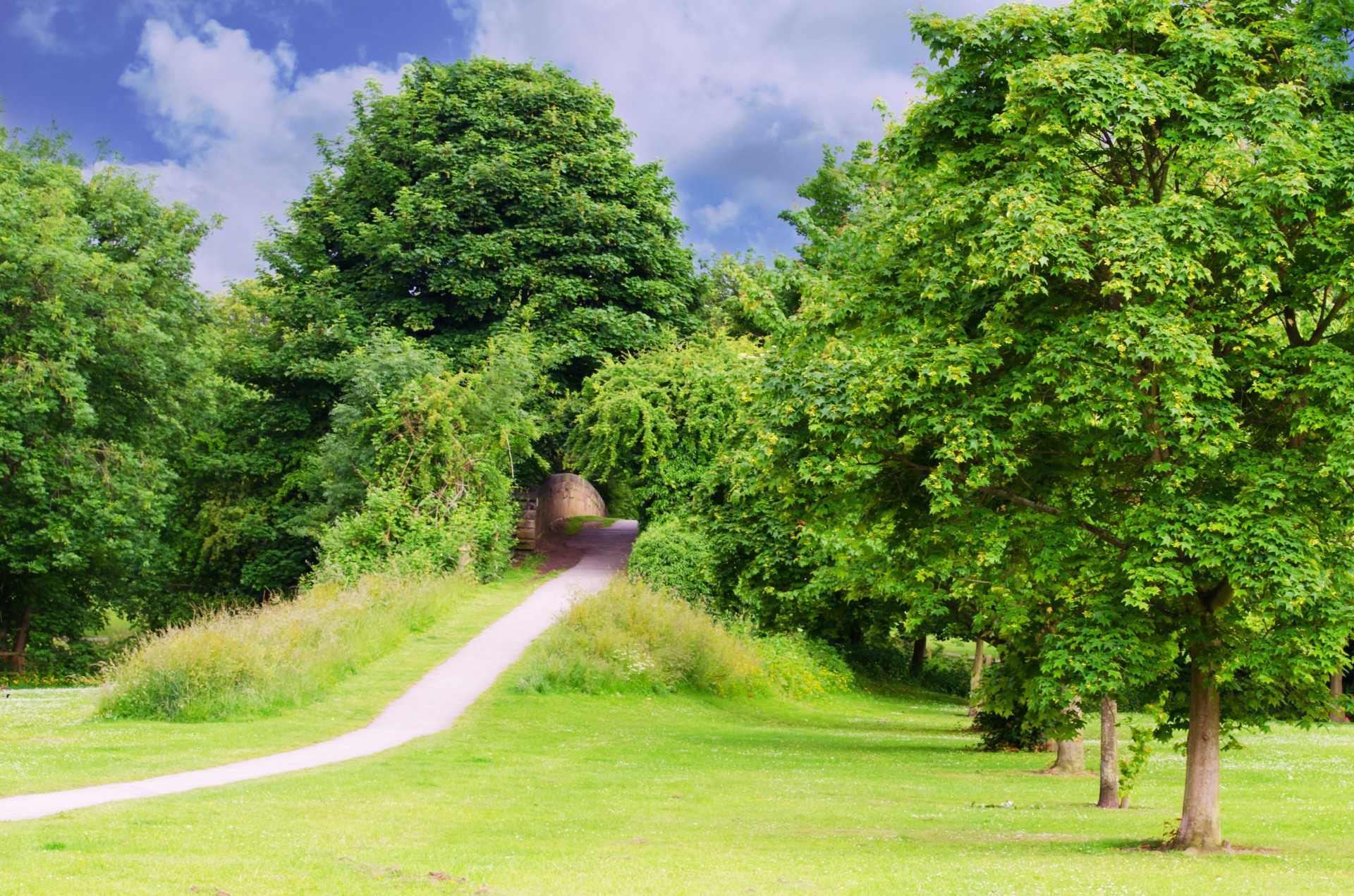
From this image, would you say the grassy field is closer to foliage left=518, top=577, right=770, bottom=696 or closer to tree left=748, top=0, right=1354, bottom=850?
foliage left=518, top=577, right=770, bottom=696

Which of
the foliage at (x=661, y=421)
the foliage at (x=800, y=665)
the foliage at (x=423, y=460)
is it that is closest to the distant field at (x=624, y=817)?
the foliage at (x=800, y=665)

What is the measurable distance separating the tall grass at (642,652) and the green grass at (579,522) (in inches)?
756

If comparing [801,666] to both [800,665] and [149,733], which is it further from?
[149,733]

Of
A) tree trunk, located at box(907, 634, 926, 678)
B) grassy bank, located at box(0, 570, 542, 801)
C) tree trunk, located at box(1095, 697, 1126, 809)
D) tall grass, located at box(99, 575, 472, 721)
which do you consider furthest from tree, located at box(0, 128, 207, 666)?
tree trunk, located at box(1095, 697, 1126, 809)

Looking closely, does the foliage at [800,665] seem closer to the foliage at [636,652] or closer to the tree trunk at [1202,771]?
the foliage at [636,652]

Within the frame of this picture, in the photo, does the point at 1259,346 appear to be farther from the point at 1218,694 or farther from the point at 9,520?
the point at 9,520

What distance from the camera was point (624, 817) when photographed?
1166 cm

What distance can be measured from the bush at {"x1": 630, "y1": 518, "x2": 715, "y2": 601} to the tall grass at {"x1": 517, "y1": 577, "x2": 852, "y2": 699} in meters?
1.95

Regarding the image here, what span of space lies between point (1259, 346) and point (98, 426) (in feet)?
103

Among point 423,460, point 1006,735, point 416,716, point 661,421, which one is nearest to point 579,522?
point 661,421

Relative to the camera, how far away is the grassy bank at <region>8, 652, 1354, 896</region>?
8.27 meters

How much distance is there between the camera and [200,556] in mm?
38750

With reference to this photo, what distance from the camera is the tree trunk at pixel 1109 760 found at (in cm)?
1388

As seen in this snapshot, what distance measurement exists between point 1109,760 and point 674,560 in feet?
58.6
